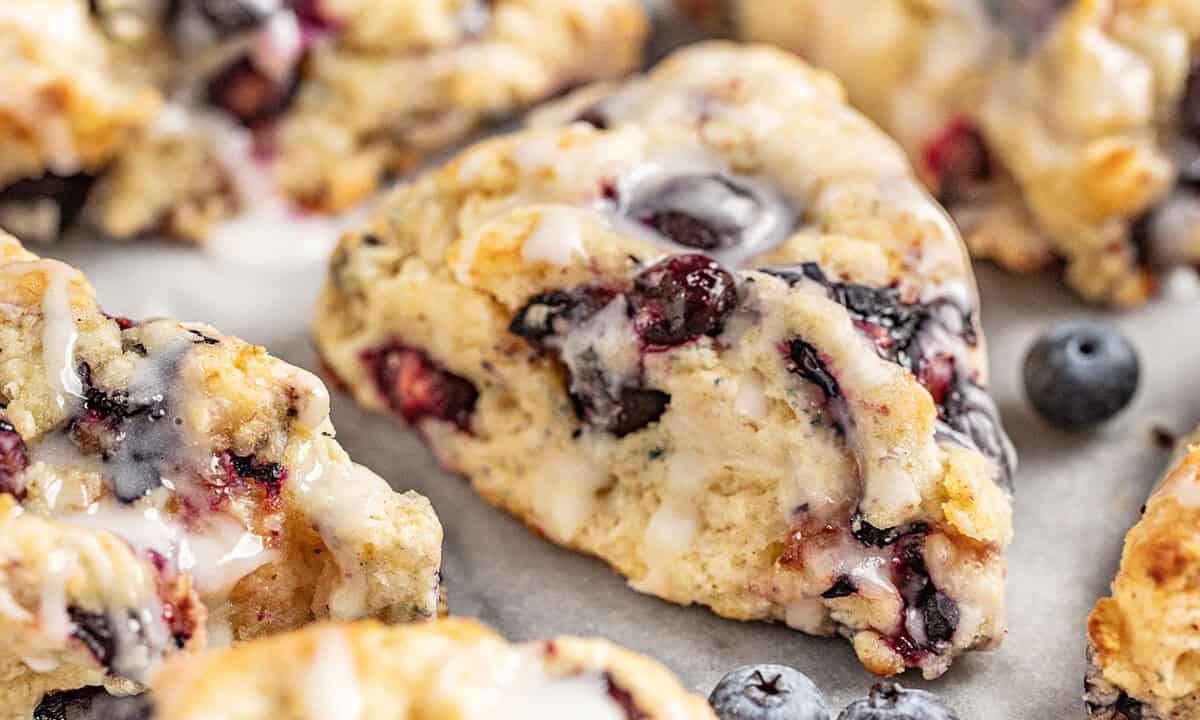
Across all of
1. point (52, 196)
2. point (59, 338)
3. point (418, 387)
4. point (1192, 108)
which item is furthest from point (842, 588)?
point (52, 196)

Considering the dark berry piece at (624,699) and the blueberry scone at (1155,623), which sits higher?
Result: the dark berry piece at (624,699)

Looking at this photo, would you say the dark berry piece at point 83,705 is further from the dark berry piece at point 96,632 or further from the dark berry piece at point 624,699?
the dark berry piece at point 624,699

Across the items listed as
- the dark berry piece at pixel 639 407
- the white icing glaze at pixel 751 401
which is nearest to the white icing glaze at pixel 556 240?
the dark berry piece at pixel 639 407

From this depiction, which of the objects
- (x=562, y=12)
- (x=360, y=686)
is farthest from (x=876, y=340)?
(x=562, y=12)

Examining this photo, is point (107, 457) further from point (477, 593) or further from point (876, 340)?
point (876, 340)

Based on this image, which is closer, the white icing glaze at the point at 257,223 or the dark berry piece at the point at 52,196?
the dark berry piece at the point at 52,196

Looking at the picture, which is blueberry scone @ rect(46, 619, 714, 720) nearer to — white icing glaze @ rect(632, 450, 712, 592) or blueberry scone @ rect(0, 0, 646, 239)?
white icing glaze @ rect(632, 450, 712, 592)

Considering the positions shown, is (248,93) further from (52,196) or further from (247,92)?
(52,196)
